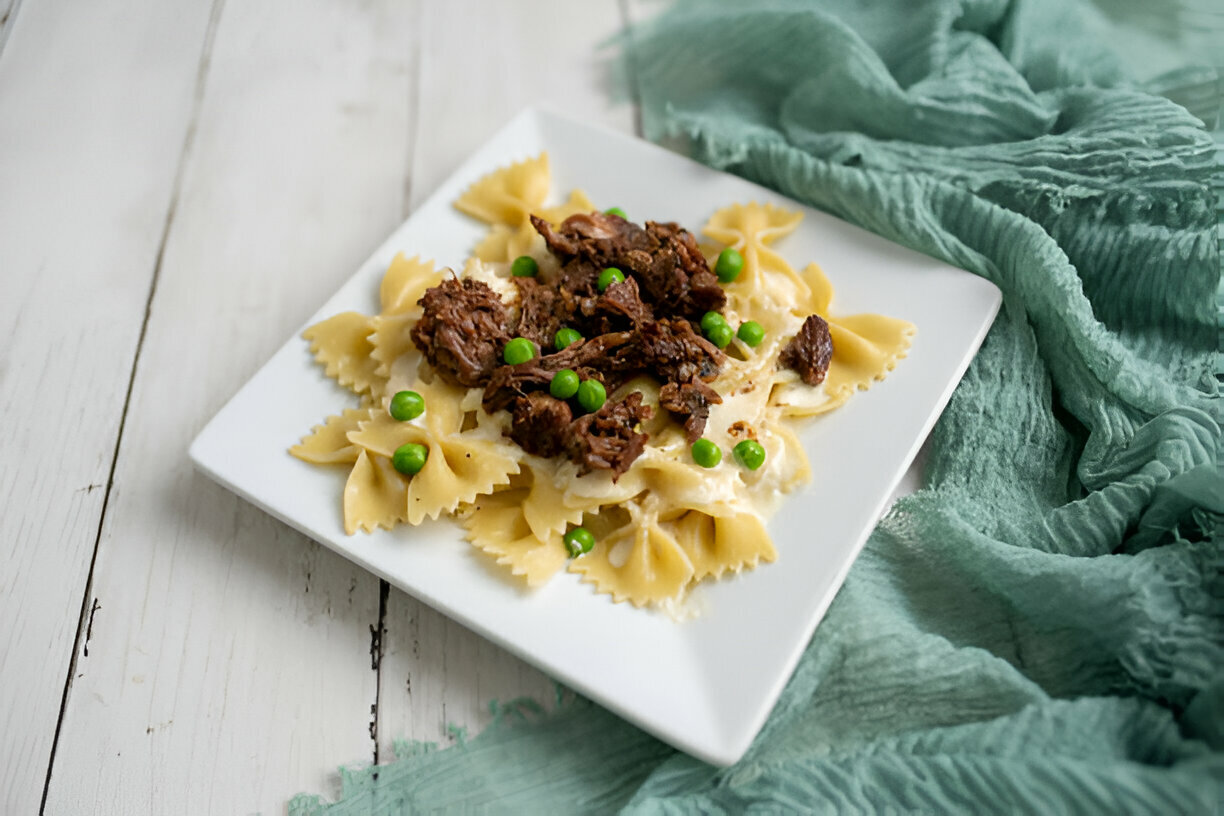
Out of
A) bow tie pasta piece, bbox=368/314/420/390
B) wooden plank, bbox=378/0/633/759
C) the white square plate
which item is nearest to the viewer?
the white square plate

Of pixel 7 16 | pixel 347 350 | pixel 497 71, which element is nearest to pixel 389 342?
pixel 347 350

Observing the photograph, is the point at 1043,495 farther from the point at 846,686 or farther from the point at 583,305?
the point at 583,305

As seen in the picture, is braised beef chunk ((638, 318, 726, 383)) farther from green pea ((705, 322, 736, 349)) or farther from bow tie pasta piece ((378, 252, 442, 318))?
bow tie pasta piece ((378, 252, 442, 318))

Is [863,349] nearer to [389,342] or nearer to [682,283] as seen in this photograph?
[682,283]

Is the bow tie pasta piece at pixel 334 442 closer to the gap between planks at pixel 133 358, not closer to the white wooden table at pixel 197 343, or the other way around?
the white wooden table at pixel 197 343

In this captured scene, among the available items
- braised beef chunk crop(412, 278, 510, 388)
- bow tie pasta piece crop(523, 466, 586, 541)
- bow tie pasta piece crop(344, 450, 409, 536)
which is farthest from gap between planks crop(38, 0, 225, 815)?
bow tie pasta piece crop(523, 466, 586, 541)
